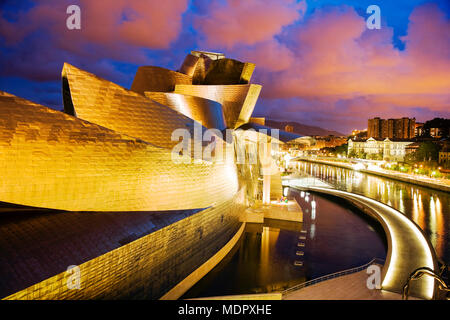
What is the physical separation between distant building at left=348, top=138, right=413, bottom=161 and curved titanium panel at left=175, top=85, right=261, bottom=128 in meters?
70.2

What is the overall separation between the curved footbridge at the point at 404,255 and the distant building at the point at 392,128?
5725 inches

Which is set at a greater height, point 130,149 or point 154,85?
point 154,85

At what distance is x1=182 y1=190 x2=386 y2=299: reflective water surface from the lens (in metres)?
9.66

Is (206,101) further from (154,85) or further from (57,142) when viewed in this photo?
(57,142)

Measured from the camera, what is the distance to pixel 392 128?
145 m

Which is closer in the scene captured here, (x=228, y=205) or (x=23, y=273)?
(x=23, y=273)

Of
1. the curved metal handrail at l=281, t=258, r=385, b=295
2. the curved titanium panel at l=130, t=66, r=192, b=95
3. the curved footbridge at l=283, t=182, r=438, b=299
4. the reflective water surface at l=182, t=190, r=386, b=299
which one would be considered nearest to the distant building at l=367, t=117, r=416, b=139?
the curved footbridge at l=283, t=182, r=438, b=299

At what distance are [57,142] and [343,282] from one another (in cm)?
970

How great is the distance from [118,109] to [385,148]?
83.0 metres

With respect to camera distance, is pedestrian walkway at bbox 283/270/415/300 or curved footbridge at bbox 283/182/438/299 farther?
curved footbridge at bbox 283/182/438/299

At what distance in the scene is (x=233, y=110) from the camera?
1725 centimetres

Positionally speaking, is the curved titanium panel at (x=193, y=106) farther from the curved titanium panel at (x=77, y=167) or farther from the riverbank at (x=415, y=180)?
the riverbank at (x=415, y=180)

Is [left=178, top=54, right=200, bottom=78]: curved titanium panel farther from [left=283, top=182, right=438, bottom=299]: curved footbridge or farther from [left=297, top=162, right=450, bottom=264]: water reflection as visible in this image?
[left=297, top=162, right=450, bottom=264]: water reflection

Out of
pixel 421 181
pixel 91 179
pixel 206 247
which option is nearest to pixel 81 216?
pixel 91 179
